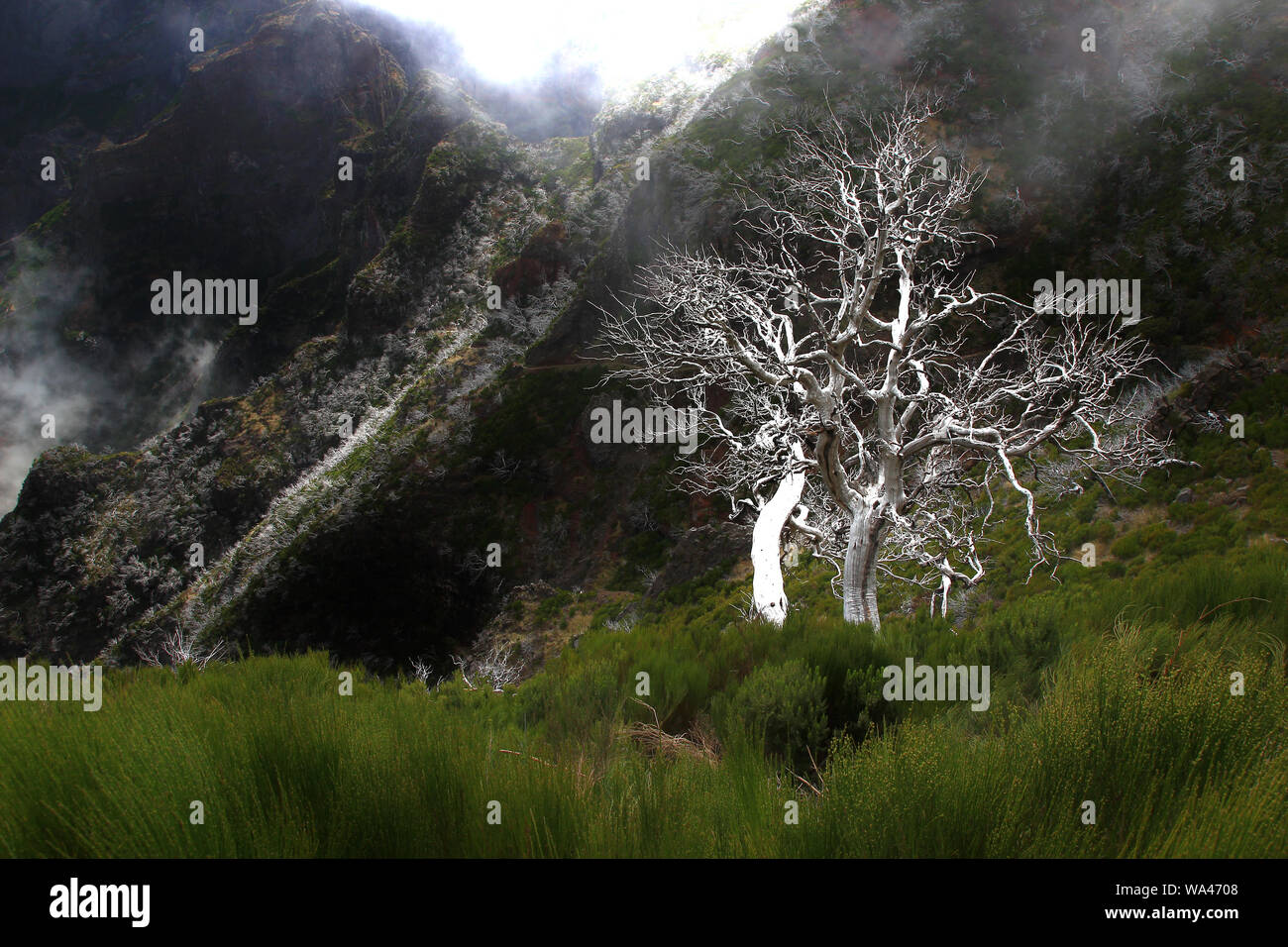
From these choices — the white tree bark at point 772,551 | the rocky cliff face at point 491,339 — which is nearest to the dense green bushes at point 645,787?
the rocky cliff face at point 491,339

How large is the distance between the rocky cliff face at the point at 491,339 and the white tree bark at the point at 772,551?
670cm

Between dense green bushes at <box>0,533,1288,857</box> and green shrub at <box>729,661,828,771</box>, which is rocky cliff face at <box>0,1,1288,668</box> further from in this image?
green shrub at <box>729,661,828,771</box>

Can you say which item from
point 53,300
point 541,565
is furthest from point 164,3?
point 541,565

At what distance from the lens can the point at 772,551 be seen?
349 inches

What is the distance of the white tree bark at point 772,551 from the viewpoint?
835 centimetres

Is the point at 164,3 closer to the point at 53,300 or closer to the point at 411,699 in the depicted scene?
the point at 53,300

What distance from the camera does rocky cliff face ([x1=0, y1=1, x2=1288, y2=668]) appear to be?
2752 centimetres

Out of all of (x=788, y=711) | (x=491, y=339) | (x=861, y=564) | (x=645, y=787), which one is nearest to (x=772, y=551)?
(x=861, y=564)

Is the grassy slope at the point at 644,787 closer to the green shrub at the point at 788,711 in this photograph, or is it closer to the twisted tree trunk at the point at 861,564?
the green shrub at the point at 788,711

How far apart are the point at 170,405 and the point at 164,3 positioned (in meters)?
89.1

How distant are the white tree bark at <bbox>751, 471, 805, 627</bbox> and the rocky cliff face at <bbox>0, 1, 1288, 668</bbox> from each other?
670 centimetres

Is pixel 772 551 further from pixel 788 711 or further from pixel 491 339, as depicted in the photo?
pixel 491 339

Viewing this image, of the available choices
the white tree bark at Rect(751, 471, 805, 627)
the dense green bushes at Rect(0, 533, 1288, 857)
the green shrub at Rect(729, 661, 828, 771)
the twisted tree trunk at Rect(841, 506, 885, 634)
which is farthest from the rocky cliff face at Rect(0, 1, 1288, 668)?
the twisted tree trunk at Rect(841, 506, 885, 634)
